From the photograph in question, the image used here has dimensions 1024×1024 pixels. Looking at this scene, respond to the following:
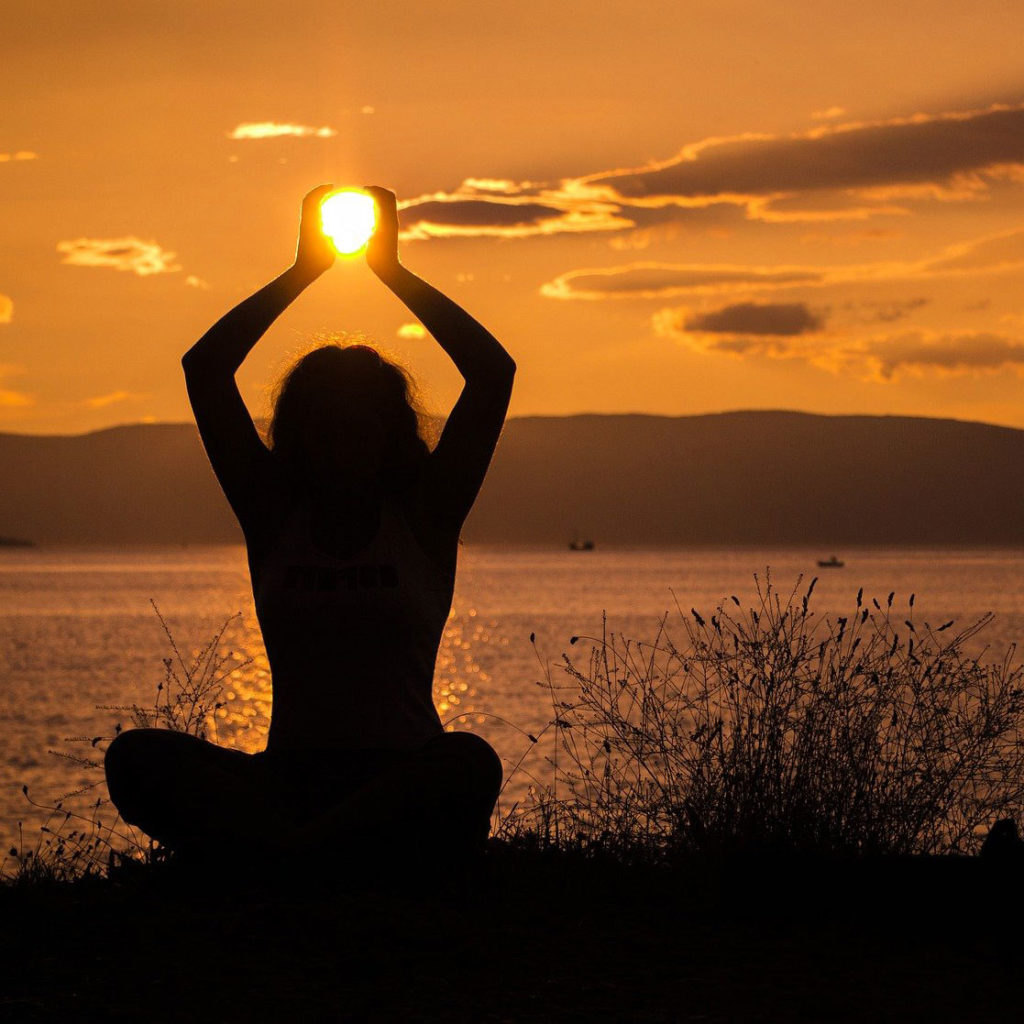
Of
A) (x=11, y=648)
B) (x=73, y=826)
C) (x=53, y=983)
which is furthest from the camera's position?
(x=11, y=648)

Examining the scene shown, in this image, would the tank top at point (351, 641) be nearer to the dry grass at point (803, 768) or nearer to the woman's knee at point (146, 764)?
the woman's knee at point (146, 764)

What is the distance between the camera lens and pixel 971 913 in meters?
4.91

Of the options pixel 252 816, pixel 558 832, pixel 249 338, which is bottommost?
pixel 558 832

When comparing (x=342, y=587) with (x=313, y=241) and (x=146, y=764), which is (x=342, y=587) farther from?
(x=313, y=241)

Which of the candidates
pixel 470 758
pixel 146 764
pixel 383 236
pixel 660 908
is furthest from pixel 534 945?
pixel 383 236

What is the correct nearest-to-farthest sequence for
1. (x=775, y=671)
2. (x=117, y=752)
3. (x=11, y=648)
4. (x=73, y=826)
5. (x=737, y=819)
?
(x=117, y=752) < (x=737, y=819) < (x=775, y=671) < (x=73, y=826) < (x=11, y=648)

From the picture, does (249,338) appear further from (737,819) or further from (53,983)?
(737,819)

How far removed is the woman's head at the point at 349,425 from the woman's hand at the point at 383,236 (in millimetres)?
305

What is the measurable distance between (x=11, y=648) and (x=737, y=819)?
172 ft

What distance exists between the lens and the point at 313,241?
200 inches

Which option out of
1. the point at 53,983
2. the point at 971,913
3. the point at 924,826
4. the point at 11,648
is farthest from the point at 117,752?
the point at 11,648

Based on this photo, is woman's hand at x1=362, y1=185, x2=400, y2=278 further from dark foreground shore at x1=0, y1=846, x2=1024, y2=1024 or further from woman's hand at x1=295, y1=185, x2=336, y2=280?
dark foreground shore at x1=0, y1=846, x2=1024, y2=1024

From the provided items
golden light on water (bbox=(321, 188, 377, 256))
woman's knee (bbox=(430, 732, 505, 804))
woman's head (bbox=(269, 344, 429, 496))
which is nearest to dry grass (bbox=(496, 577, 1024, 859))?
woman's knee (bbox=(430, 732, 505, 804))

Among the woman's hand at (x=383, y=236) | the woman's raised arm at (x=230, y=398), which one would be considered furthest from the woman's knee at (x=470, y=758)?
the woman's hand at (x=383, y=236)
